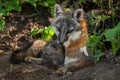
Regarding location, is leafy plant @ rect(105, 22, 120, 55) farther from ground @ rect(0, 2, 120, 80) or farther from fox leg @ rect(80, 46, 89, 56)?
fox leg @ rect(80, 46, 89, 56)

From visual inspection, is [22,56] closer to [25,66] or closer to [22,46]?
[25,66]

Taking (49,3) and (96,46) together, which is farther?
(49,3)

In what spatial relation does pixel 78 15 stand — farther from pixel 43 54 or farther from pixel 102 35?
pixel 43 54

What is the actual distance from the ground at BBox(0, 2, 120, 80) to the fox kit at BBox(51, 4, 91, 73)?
0.98ft

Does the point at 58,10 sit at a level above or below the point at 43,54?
above

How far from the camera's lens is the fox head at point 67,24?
6808 millimetres

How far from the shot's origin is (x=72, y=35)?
22.8ft

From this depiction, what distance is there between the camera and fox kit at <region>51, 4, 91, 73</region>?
6861mm

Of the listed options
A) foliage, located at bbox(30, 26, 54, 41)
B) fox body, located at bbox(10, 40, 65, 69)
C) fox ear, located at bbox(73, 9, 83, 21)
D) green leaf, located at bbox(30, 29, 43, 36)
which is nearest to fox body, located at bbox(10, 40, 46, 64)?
fox body, located at bbox(10, 40, 65, 69)

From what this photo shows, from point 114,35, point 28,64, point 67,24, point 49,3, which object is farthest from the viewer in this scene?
point 49,3

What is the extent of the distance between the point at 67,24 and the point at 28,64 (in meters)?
1.22

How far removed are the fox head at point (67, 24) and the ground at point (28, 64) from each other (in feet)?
2.23

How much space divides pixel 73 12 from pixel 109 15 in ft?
6.33

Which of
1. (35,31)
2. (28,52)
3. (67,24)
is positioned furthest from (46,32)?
(67,24)
